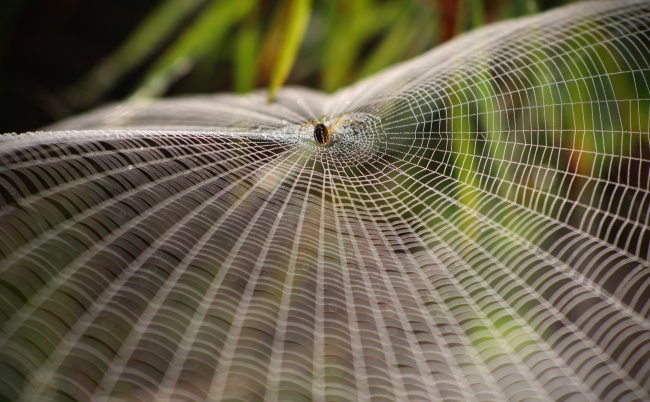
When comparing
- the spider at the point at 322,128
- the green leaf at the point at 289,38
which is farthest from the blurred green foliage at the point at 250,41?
the spider at the point at 322,128

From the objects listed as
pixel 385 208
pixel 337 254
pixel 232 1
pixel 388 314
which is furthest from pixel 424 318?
pixel 232 1

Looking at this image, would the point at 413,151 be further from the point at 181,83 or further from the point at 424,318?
the point at 181,83

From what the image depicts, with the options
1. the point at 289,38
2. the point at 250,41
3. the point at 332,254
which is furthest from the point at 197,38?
the point at 332,254

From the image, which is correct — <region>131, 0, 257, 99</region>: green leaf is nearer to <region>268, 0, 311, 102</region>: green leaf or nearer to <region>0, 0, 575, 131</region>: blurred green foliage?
<region>0, 0, 575, 131</region>: blurred green foliage

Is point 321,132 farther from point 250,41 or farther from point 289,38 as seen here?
point 250,41

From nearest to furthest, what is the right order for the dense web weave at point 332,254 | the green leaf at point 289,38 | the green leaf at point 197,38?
the dense web weave at point 332,254, the green leaf at point 289,38, the green leaf at point 197,38

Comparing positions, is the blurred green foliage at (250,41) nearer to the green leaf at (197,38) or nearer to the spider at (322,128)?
the green leaf at (197,38)

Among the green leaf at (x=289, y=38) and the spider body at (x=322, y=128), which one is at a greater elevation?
the green leaf at (x=289, y=38)
